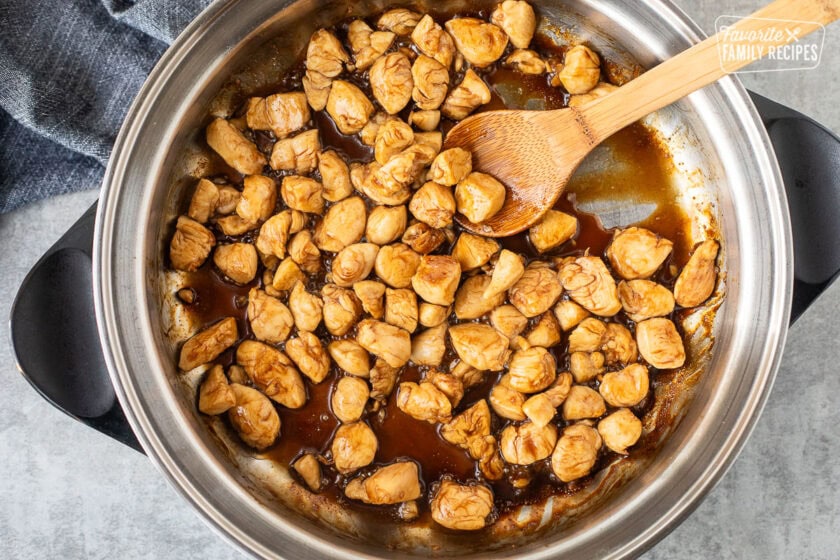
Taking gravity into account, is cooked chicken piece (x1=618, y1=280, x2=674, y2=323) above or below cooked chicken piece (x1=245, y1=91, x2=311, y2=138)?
below

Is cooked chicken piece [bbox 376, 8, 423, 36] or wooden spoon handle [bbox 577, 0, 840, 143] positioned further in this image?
cooked chicken piece [bbox 376, 8, 423, 36]

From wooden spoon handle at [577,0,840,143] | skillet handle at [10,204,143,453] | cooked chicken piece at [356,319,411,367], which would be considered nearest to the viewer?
wooden spoon handle at [577,0,840,143]

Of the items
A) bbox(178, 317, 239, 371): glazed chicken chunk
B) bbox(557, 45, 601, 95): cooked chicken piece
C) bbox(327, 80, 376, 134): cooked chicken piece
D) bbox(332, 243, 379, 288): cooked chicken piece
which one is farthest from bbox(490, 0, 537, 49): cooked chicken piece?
bbox(178, 317, 239, 371): glazed chicken chunk

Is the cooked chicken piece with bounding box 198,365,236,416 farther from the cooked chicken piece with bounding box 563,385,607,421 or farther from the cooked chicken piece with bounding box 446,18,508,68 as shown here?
the cooked chicken piece with bounding box 446,18,508,68

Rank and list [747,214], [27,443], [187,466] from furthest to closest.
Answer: [27,443], [747,214], [187,466]

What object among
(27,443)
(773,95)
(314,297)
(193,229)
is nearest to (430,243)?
(314,297)

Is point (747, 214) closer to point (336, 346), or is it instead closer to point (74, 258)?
point (336, 346)
